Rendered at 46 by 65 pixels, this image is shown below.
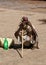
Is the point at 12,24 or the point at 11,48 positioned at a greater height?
the point at 11,48

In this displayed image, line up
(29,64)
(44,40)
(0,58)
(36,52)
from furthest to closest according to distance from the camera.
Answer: (44,40)
(36,52)
(0,58)
(29,64)

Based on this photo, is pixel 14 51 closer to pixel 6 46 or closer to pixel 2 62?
pixel 6 46

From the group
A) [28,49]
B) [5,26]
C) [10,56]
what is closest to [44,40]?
[28,49]

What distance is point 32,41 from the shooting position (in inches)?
380

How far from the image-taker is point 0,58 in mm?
8852

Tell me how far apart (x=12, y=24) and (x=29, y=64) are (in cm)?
721

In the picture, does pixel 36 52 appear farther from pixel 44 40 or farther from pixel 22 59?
pixel 44 40

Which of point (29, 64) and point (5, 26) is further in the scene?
point (5, 26)

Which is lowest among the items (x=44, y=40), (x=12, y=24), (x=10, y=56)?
(x=12, y=24)

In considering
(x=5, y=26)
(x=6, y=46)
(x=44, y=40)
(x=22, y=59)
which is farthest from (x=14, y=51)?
(x=5, y=26)

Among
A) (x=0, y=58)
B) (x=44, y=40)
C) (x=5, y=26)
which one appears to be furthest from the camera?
(x=5, y=26)

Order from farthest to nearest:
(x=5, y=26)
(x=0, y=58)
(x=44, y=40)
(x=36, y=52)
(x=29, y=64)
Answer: (x=5, y=26) → (x=44, y=40) → (x=36, y=52) → (x=0, y=58) → (x=29, y=64)

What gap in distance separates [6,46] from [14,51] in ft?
1.07

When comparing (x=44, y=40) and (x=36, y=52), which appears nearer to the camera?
(x=36, y=52)
